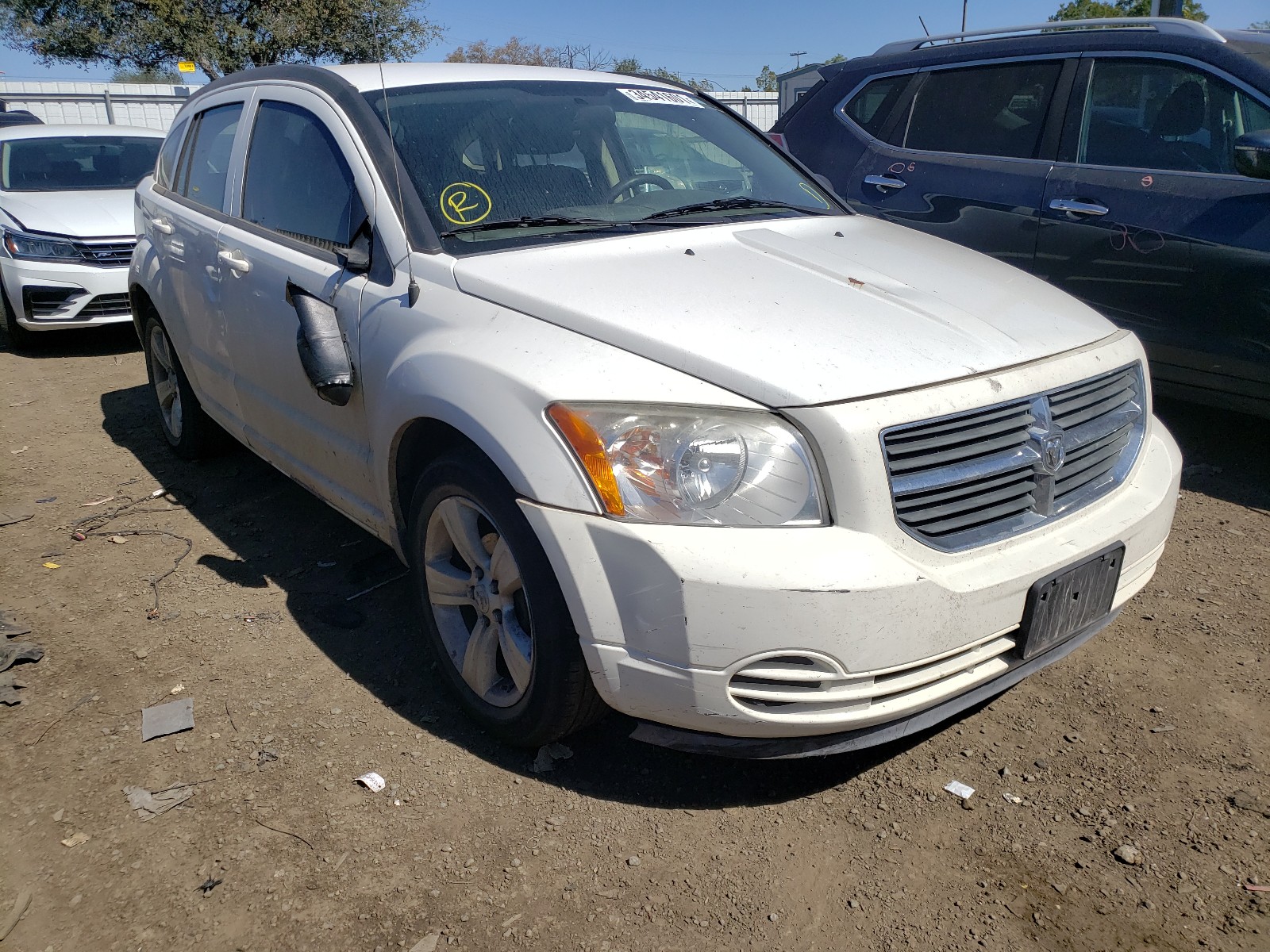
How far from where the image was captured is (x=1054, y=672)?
307 centimetres

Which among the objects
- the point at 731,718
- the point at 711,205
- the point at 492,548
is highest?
the point at 711,205

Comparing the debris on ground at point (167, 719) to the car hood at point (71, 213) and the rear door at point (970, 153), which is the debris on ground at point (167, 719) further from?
the car hood at point (71, 213)

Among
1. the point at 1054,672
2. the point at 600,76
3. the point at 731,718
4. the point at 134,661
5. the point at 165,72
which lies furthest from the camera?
the point at 165,72

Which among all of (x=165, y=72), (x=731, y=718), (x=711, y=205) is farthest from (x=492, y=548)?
(x=165, y=72)

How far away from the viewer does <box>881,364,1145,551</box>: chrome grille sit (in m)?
2.22

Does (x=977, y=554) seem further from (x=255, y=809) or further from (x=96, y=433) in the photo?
(x=96, y=433)

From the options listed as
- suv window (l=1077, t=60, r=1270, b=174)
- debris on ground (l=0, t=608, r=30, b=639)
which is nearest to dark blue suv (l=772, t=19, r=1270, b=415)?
suv window (l=1077, t=60, r=1270, b=174)

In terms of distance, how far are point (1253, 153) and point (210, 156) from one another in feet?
14.1

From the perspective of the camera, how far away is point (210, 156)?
4.33m

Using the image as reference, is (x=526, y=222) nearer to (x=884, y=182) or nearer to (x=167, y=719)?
(x=167, y=719)

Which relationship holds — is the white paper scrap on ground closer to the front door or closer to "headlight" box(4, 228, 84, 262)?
the front door

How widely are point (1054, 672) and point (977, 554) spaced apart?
1039 mm

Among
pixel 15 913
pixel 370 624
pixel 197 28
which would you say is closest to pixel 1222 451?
pixel 370 624

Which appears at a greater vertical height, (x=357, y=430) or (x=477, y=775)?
(x=357, y=430)
